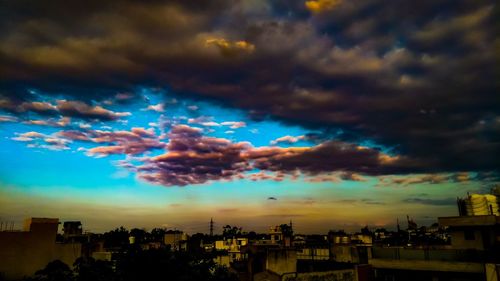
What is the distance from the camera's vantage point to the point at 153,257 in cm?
1450

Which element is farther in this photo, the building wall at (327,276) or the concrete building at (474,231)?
the concrete building at (474,231)

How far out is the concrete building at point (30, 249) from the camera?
3050 centimetres

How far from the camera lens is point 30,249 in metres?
32.0

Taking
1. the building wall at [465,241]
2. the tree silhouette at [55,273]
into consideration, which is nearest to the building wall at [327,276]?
the building wall at [465,241]

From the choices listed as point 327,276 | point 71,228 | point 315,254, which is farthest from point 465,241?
point 71,228

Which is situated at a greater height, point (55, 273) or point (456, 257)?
point (55, 273)

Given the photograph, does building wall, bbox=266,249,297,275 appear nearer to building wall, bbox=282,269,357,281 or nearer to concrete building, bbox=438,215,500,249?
building wall, bbox=282,269,357,281

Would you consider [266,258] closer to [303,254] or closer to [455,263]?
[455,263]

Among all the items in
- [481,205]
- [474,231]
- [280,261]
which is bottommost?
[280,261]

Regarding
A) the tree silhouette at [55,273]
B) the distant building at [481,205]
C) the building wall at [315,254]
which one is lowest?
the building wall at [315,254]

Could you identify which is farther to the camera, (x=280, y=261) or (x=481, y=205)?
(x=481, y=205)

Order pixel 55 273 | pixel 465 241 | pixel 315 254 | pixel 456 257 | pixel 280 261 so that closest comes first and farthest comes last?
pixel 55 273 < pixel 456 257 < pixel 465 241 < pixel 280 261 < pixel 315 254

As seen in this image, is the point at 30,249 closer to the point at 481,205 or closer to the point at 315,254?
the point at 315,254

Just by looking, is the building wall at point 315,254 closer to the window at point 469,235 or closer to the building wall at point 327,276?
the building wall at point 327,276
